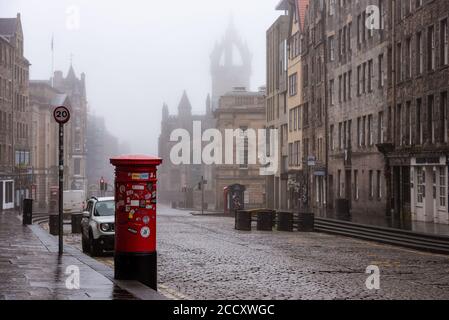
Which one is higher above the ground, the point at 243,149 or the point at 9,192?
the point at 243,149

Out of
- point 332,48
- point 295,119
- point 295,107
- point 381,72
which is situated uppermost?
point 332,48

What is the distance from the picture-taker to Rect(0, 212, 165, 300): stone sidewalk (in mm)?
12477

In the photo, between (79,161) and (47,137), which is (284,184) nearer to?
(47,137)

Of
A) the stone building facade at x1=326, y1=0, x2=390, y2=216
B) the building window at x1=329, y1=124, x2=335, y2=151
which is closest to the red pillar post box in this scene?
the stone building facade at x1=326, y1=0, x2=390, y2=216

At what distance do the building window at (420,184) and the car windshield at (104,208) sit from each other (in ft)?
60.0

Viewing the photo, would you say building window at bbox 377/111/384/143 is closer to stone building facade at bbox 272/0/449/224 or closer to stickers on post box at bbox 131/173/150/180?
stone building facade at bbox 272/0/449/224

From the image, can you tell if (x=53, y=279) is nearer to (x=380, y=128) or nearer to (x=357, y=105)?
(x=380, y=128)

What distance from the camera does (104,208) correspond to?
81.9 feet

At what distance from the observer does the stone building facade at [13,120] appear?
7856 cm

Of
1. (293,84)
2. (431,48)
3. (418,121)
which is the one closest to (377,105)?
(418,121)

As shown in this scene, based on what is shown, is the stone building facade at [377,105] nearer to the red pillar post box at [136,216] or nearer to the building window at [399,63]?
the building window at [399,63]

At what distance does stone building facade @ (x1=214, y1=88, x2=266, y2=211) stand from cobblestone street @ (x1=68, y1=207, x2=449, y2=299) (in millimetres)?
64064

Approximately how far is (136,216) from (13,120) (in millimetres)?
70922
